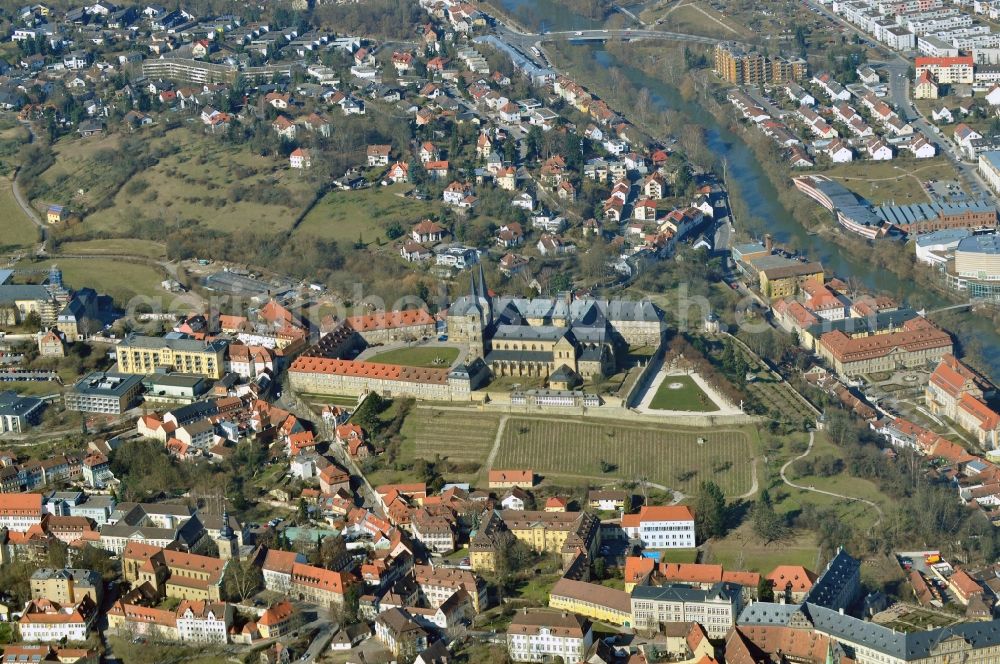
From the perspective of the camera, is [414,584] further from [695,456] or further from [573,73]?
[573,73]

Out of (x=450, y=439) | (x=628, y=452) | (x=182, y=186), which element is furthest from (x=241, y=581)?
(x=182, y=186)

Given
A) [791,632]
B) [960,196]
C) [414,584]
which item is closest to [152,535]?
[414,584]

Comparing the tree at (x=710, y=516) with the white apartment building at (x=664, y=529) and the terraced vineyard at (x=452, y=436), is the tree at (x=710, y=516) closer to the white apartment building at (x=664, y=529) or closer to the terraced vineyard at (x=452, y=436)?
the white apartment building at (x=664, y=529)

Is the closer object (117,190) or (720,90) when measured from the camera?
(117,190)

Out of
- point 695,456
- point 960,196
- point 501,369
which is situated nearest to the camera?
point 695,456

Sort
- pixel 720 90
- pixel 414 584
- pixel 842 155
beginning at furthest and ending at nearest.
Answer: pixel 720 90 → pixel 842 155 → pixel 414 584

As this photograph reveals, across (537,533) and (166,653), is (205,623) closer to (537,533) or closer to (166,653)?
(166,653)

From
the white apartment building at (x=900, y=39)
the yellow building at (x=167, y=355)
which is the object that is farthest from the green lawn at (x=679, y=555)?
the white apartment building at (x=900, y=39)
